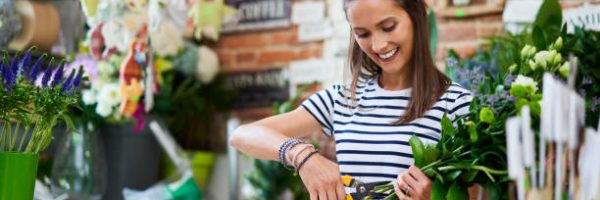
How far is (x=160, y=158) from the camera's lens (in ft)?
10.3

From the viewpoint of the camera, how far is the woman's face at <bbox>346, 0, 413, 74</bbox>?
51.0 inches

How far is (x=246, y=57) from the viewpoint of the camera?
10.6 ft

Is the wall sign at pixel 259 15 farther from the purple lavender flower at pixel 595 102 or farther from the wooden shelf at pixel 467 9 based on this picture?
the purple lavender flower at pixel 595 102

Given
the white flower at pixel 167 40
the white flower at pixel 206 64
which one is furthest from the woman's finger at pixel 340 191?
the white flower at pixel 206 64

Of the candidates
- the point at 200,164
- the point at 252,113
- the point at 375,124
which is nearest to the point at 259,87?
the point at 252,113

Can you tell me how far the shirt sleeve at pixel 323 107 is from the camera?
1475 mm

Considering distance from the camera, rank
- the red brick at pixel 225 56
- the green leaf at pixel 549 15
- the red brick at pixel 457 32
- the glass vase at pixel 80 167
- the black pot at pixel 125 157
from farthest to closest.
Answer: the red brick at pixel 225 56
the black pot at pixel 125 157
the red brick at pixel 457 32
the glass vase at pixel 80 167
the green leaf at pixel 549 15

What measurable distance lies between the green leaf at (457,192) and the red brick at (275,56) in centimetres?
201

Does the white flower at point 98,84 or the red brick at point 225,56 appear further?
the red brick at point 225,56

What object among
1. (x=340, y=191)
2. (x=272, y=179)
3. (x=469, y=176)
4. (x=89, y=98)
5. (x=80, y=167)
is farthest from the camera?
(x=272, y=179)

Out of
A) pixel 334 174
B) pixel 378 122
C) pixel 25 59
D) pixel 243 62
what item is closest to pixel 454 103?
pixel 378 122

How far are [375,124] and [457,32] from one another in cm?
120

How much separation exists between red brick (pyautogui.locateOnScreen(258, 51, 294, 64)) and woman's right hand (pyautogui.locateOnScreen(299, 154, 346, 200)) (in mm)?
1818

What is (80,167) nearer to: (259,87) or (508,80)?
(259,87)
